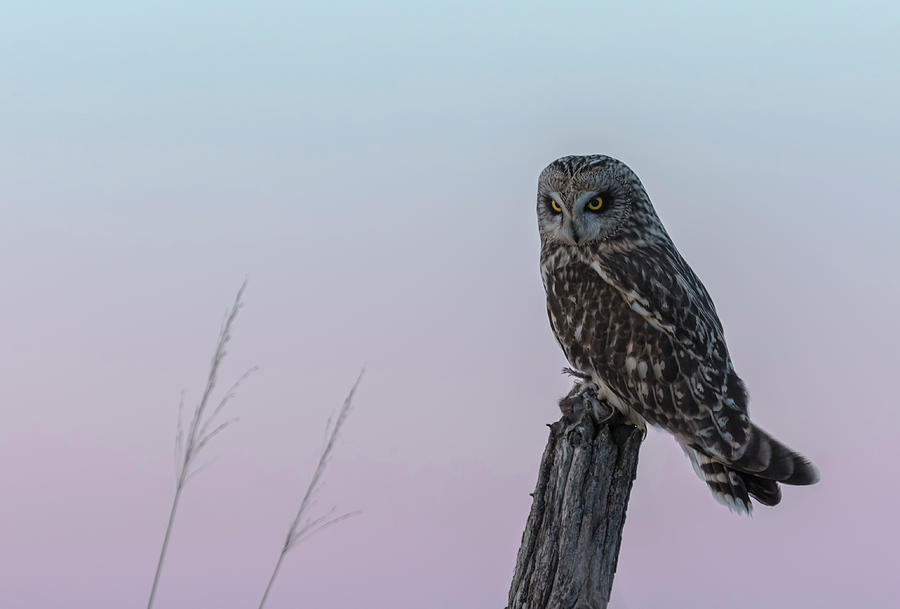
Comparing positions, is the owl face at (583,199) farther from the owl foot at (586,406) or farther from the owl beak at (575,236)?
the owl foot at (586,406)

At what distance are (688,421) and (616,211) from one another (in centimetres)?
127

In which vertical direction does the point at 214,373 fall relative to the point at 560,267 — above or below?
below

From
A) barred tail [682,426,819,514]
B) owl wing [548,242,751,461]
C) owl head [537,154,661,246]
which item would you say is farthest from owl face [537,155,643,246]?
barred tail [682,426,819,514]

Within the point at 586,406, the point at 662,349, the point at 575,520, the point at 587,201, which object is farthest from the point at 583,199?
the point at 575,520

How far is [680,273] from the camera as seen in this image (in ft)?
16.3

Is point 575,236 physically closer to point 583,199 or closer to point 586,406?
point 583,199

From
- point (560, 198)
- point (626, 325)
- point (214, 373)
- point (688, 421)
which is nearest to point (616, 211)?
point (560, 198)

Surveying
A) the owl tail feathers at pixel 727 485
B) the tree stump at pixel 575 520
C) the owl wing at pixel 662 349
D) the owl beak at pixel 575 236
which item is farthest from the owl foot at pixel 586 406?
the owl beak at pixel 575 236

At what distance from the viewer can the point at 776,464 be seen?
14.2 feet

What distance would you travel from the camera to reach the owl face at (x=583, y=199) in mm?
4906

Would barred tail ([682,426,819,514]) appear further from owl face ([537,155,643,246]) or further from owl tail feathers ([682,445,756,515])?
owl face ([537,155,643,246])

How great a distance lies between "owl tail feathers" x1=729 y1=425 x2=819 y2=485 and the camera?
4.32 m

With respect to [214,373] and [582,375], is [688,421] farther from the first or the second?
[214,373]

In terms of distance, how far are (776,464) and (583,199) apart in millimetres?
1697
